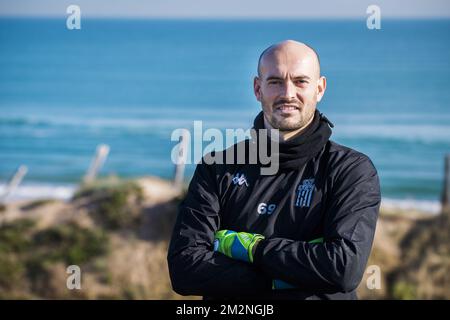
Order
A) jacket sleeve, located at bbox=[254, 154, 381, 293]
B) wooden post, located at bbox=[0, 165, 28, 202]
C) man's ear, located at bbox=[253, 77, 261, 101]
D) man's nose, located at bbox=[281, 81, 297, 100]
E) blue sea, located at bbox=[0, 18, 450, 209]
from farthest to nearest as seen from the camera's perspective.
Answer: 1. blue sea, located at bbox=[0, 18, 450, 209]
2. wooden post, located at bbox=[0, 165, 28, 202]
3. man's ear, located at bbox=[253, 77, 261, 101]
4. man's nose, located at bbox=[281, 81, 297, 100]
5. jacket sleeve, located at bbox=[254, 154, 381, 293]

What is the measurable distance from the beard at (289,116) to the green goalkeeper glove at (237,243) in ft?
1.54

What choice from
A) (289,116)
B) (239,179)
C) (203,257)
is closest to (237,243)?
(203,257)

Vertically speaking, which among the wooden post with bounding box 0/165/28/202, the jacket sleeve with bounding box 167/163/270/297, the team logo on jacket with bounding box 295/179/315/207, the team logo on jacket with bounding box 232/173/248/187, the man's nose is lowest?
the wooden post with bounding box 0/165/28/202

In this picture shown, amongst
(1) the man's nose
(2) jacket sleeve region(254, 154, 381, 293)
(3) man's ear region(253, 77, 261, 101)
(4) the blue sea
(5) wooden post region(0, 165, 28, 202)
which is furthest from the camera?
(4) the blue sea

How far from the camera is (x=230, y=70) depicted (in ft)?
278

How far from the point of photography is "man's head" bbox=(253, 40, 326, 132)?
3.41 meters

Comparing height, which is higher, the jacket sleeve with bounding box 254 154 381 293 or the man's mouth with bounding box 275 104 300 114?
the man's mouth with bounding box 275 104 300 114

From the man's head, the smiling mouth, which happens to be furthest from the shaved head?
the smiling mouth

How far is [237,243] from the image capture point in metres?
3.38

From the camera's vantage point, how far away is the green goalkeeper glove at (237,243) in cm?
335

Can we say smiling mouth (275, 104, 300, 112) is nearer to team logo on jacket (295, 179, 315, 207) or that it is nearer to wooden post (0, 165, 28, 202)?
team logo on jacket (295, 179, 315, 207)

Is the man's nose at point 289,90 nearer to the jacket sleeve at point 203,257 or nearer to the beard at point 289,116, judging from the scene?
the beard at point 289,116

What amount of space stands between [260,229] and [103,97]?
66.8m

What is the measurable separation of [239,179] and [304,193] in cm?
29
